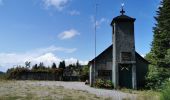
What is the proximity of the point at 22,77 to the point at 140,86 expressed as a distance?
85.9ft

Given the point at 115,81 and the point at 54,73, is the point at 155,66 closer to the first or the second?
the point at 115,81

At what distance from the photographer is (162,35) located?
34.3 metres

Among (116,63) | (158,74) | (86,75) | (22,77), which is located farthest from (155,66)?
(22,77)

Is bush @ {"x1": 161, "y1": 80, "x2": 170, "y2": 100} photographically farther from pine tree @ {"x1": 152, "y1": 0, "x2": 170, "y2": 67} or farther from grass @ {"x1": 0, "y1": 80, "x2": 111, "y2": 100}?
pine tree @ {"x1": 152, "y1": 0, "x2": 170, "y2": 67}

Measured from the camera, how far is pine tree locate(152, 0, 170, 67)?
33.9 m

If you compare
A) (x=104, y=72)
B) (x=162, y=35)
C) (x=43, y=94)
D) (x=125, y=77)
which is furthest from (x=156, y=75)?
(x=43, y=94)

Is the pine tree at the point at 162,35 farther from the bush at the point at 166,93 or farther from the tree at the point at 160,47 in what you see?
the bush at the point at 166,93

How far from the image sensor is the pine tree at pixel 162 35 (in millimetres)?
33875

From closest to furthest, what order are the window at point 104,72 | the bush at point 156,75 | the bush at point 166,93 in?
the bush at point 166,93 → the bush at point 156,75 → the window at point 104,72

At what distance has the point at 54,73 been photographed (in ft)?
178

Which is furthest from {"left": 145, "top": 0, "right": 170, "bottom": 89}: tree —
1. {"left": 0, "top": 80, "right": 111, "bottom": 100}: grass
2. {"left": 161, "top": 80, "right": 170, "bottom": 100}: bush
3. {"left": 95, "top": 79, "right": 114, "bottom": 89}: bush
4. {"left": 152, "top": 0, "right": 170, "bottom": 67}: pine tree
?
{"left": 161, "top": 80, "right": 170, "bottom": 100}: bush

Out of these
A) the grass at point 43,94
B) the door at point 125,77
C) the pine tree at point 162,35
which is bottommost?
the grass at point 43,94

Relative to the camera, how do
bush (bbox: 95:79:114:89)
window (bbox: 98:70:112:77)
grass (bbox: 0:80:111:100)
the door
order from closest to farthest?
grass (bbox: 0:80:111:100), bush (bbox: 95:79:114:89), the door, window (bbox: 98:70:112:77)

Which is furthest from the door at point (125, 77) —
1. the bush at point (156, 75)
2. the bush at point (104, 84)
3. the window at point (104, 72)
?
the bush at point (156, 75)
